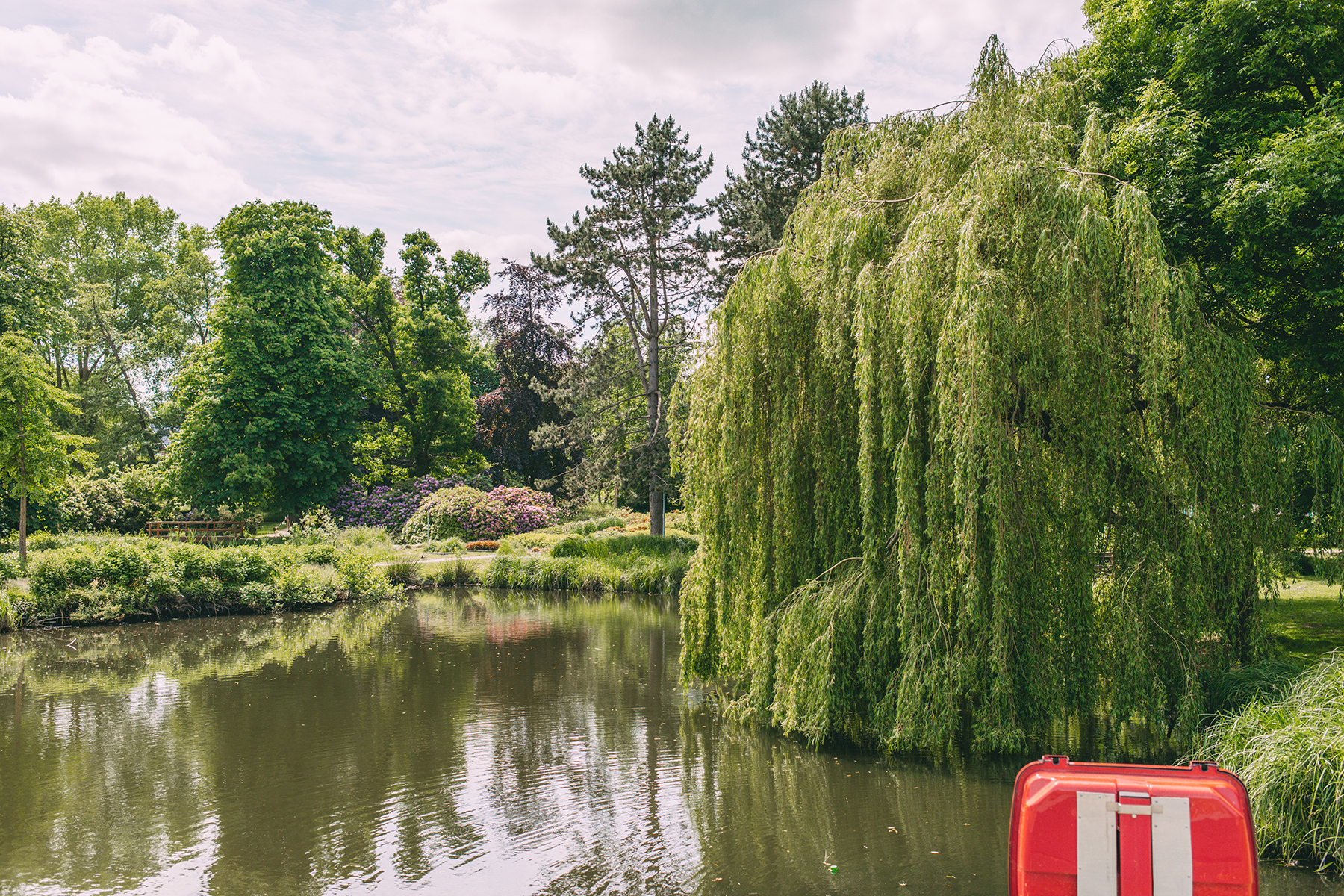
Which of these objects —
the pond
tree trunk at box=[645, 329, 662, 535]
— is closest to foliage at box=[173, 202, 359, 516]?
tree trunk at box=[645, 329, 662, 535]

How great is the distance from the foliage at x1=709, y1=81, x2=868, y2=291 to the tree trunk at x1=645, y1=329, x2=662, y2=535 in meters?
4.06

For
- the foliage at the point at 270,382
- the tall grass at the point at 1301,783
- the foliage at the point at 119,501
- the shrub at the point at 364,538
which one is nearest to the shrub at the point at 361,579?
the shrub at the point at 364,538

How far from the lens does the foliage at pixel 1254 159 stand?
8.55 metres

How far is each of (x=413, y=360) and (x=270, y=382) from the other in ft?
23.3

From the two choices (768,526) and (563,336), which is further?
(563,336)

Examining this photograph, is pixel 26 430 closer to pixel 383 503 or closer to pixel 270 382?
pixel 270 382

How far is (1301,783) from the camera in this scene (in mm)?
5352

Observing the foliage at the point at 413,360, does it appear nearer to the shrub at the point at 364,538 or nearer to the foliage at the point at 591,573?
the shrub at the point at 364,538

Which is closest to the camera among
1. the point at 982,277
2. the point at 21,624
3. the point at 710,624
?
the point at 982,277

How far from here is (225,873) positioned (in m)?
5.74

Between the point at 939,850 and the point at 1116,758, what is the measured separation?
2.49 m

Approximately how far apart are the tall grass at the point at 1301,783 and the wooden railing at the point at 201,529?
26.2m

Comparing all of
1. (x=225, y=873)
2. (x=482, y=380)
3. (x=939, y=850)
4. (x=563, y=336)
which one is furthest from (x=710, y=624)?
(x=482, y=380)

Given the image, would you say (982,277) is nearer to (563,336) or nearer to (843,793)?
(843,793)
